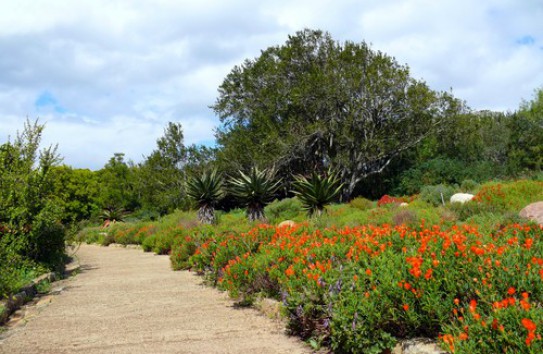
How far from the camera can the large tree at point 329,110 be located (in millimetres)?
30609

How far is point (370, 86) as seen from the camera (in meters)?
30.0

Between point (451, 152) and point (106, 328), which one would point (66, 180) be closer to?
point (451, 152)

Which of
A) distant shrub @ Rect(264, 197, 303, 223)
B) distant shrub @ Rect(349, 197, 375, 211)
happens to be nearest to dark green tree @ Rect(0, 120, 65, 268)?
distant shrub @ Rect(264, 197, 303, 223)

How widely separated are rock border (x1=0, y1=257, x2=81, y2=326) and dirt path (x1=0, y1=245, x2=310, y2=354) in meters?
0.26

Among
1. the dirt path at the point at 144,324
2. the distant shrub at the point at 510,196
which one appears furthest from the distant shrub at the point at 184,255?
the distant shrub at the point at 510,196

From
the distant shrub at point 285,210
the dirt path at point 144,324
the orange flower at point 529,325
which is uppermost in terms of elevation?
the distant shrub at point 285,210

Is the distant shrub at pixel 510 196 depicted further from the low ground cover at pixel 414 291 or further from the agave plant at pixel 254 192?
the low ground cover at pixel 414 291

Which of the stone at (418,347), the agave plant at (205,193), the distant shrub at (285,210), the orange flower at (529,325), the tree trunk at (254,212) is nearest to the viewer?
the orange flower at (529,325)

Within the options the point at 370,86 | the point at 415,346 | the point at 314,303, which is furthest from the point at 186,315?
the point at 370,86

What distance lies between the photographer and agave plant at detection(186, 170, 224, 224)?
1756 cm

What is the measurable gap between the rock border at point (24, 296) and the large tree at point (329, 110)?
21.5 m

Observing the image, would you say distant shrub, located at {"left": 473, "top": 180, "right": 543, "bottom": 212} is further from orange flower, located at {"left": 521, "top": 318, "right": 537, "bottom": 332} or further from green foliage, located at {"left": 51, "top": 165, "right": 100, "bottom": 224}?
green foliage, located at {"left": 51, "top": 165, "right": 100, "bottom": 224}

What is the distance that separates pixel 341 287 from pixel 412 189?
29572 mm

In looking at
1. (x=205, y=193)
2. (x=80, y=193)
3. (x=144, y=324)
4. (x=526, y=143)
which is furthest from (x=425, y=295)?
(x=80, y=193)
